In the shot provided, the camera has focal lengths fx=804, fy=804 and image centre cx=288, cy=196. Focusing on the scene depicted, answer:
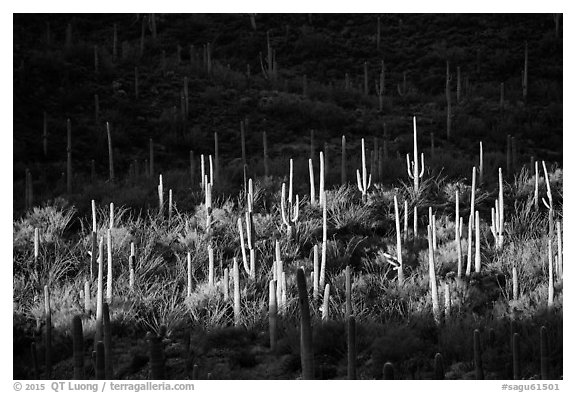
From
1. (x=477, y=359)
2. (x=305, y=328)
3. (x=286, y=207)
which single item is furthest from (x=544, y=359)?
(x=286, y=207)

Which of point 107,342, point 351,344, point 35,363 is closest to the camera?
point 351,344

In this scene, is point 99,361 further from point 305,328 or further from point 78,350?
point 305,328

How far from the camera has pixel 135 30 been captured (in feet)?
72.5

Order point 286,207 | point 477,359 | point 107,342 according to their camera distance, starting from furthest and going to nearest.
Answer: point 286,207 → point 107,342 → point 477,359

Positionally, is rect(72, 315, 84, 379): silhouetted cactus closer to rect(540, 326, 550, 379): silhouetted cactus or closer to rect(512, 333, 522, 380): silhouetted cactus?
rect(512, 333, 522, 380): silhouetted cactus

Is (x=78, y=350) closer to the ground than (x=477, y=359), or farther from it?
farther from it

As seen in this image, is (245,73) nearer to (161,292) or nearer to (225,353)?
(161,292)

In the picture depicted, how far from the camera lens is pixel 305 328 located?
501cm

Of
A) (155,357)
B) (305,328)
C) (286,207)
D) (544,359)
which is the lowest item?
(544,359)

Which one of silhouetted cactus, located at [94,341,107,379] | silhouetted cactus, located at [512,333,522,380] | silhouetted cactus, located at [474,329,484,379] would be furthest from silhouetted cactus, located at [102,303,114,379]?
silhouetted cactus, located at [512,333,522,380]

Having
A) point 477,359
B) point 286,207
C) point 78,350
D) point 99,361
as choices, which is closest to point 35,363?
point 78,350

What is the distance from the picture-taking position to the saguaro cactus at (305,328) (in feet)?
16.3

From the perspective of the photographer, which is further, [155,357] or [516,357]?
[516,357]
